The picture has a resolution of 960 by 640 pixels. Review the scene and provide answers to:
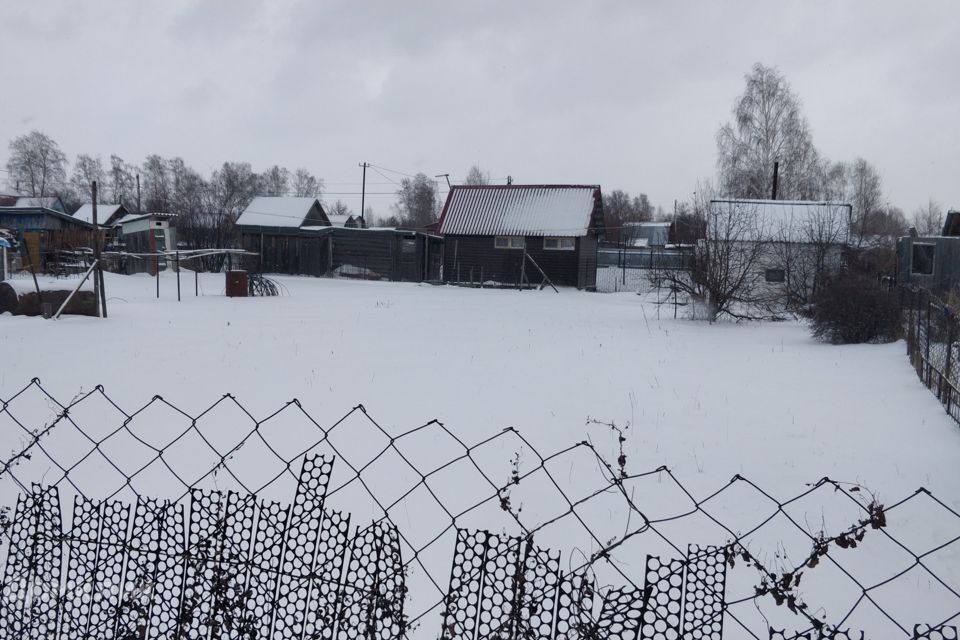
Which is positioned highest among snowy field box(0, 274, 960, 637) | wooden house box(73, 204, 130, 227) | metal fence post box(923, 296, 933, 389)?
wooden house box(73, 204, 130, 227)

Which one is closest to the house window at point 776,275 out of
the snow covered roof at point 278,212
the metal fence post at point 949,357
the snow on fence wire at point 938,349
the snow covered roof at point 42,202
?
the snow on fence wire at point 938,349

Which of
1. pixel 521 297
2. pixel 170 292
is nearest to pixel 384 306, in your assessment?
pixel 521 297

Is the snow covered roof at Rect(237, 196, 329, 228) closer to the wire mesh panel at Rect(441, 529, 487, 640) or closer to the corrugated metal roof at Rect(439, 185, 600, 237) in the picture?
the corrugated metal roof at Rect(439, 185, 600, 237)

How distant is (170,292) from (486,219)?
12.4m

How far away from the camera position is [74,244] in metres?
30.5

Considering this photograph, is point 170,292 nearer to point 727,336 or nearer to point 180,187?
point 727,336

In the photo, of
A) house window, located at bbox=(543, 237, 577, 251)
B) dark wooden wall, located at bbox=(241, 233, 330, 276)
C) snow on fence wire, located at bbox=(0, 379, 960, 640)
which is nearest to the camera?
snow on fence wire, located at bbox=(0, 379, 960, 640)

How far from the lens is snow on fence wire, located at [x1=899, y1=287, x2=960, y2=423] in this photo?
22.0ft

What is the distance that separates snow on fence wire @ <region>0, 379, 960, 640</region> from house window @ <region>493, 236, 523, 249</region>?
74.6 feet

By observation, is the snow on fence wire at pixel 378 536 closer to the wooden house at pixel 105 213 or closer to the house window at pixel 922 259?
the house window at pixel 922 259

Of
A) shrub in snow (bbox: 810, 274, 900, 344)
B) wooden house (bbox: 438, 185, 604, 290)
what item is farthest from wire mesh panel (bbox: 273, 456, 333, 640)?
wooden house (bbox: 438, 185, 604, 290)

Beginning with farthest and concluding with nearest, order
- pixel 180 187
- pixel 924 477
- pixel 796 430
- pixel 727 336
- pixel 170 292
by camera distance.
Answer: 1. pixel 180 187
2. pixel 170 292
3. pixel 727 336
4. pixel 796 430
5. pixel 924 477

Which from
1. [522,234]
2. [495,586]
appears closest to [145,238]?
[522,234]

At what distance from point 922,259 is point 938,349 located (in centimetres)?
744
